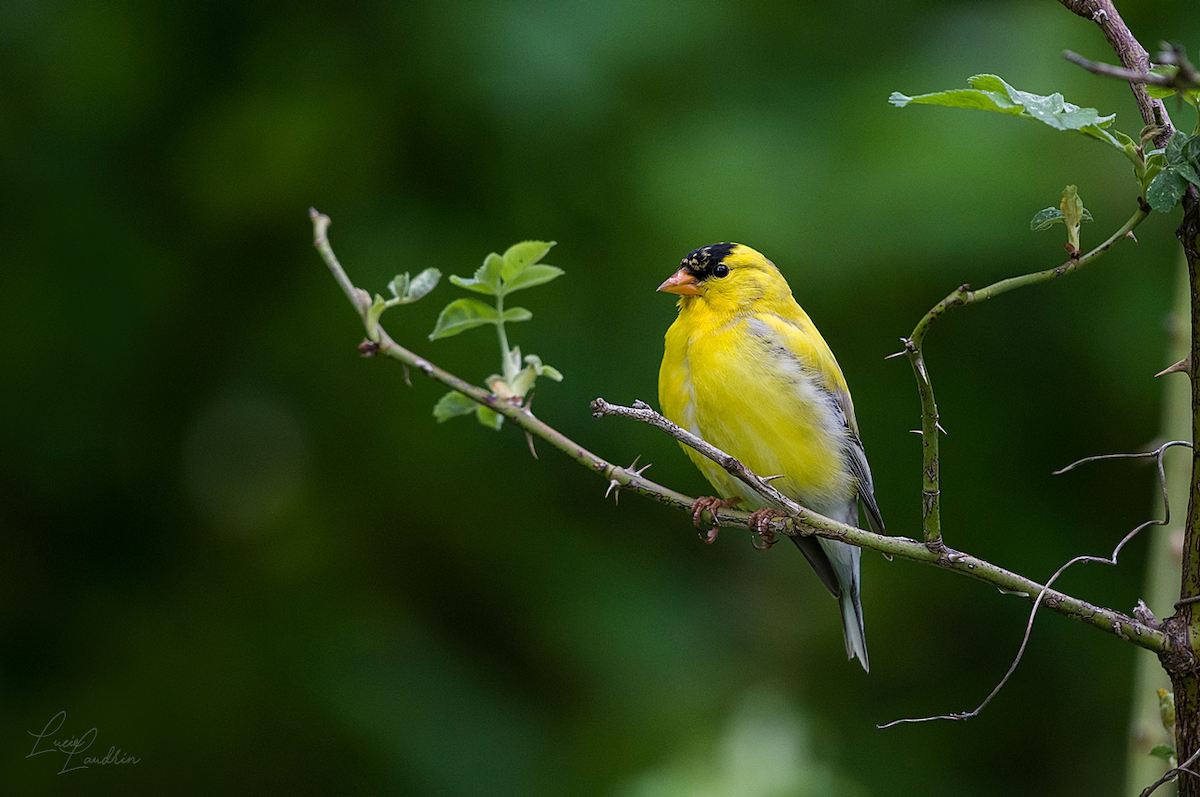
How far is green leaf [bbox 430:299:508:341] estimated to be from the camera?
121 cm

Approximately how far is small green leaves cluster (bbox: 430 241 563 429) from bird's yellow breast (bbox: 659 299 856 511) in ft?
4.81

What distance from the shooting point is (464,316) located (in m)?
1.24

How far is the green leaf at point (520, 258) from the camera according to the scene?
1.24m

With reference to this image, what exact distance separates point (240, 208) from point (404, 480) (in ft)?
4.18

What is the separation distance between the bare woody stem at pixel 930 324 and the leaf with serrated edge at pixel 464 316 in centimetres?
47

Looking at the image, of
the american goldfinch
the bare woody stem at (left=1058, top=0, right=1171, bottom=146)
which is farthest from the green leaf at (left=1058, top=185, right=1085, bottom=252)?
the american goldfinch

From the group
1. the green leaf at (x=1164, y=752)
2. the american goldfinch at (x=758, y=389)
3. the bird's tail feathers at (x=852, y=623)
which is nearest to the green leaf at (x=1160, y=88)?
the green leaf at (x=1164, y=752)

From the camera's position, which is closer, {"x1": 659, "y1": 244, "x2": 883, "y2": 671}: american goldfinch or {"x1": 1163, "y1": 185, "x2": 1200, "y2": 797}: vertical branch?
{"x1": 1163, "y1": 185, "x2": 1200, "y2": 797}: vertical branch

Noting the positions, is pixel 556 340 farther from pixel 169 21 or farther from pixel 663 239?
pixel 169 21

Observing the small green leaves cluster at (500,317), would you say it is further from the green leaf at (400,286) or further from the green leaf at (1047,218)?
the green leaf at (1047,218)

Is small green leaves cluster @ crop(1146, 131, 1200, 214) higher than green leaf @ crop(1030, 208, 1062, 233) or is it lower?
higher
